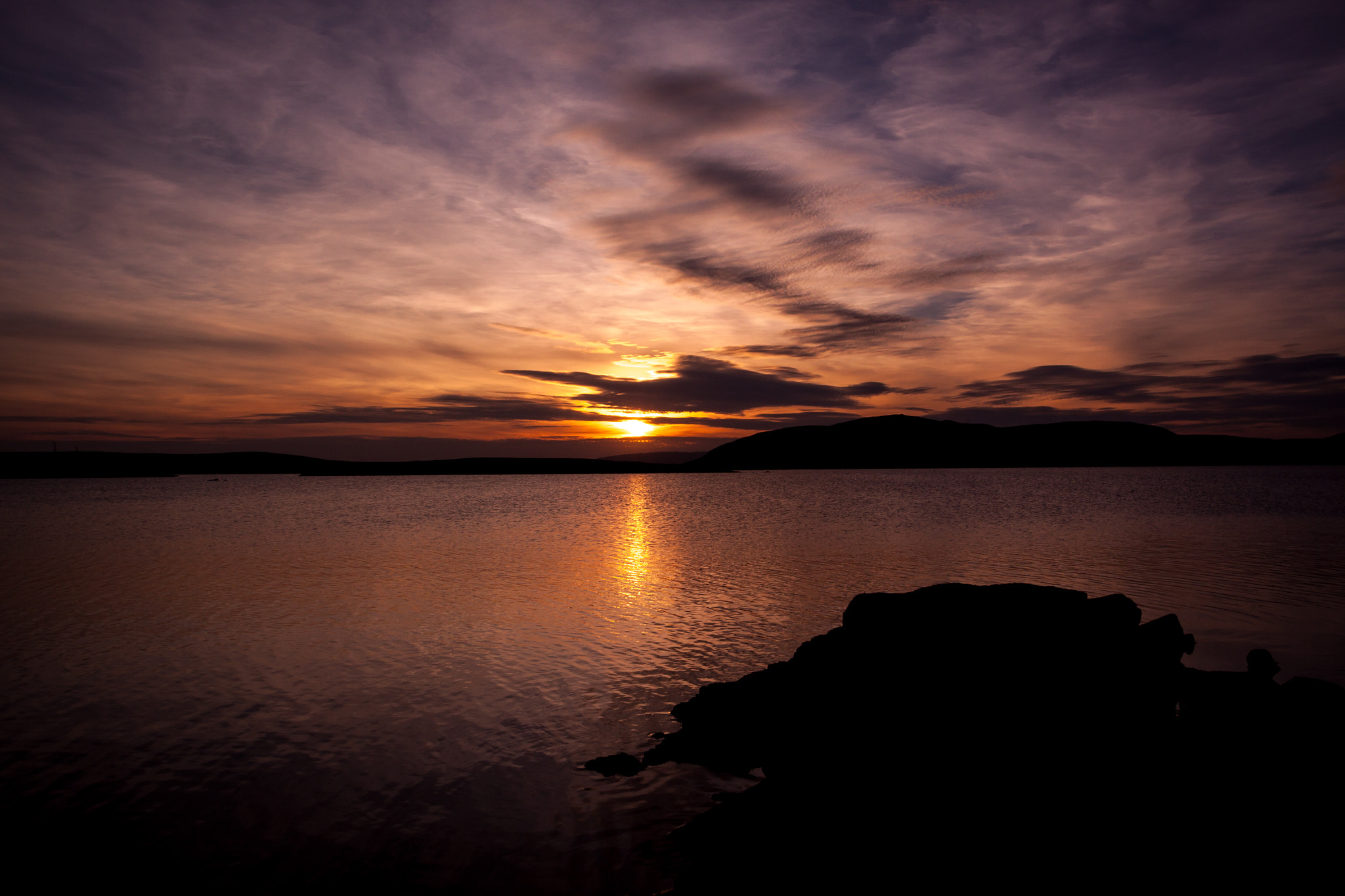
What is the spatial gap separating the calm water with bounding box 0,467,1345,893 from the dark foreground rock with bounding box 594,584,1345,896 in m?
1.04

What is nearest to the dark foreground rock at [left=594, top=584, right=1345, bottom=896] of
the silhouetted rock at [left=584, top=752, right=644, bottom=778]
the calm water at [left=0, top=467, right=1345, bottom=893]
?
the silhouetted rock at [left=584, top=752, right=644, bottom=778]

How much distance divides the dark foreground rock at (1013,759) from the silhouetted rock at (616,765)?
17.3 inches

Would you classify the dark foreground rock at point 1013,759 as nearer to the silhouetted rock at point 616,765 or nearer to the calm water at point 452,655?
the silhouetted rock at point 616,765

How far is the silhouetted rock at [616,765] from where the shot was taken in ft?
42.5

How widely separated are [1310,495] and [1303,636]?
97.0m

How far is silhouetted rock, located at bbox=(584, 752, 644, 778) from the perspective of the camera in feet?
42.5

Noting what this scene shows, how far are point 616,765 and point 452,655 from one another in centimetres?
932

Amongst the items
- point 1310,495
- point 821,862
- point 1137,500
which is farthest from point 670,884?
point 1310,495

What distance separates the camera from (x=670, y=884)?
9.60 m

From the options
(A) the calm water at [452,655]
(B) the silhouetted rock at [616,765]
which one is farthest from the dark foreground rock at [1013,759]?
(A) the calm water at [452,655]

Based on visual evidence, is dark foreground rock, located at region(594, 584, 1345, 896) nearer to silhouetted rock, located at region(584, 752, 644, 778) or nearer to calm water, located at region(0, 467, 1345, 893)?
silhouetted rock, located at region(584, 752, 644, 778)

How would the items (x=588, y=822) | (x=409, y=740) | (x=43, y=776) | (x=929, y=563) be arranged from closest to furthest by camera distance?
(x=588, y=822)
(x=43, y=776)
(x=409, y=740)
(x=929, y=563)

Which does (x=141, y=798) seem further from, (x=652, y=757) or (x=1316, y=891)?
(x=1316, y=891)

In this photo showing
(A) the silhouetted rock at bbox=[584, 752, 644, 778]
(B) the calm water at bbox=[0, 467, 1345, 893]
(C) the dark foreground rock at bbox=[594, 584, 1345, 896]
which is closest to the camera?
(C) the dark foreground rock at bbox=[594, 584, 1345, 896]
